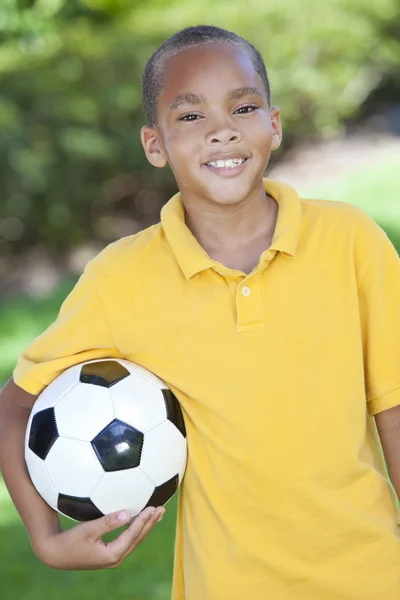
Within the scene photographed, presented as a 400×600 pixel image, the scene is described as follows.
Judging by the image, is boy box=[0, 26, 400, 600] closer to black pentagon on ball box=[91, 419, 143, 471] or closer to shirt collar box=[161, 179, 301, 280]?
shirt collar box=[161, 179, 301, 280]

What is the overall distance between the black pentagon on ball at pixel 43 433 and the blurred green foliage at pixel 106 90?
4.97 metres

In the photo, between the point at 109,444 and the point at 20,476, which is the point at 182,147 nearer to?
the point at 109,444

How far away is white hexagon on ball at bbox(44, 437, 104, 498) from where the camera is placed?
2.26 metres

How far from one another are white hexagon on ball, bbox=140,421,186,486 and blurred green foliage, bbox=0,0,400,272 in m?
5.10

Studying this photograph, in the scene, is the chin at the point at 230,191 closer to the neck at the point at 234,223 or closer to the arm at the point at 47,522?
the neck at the point at 234,223

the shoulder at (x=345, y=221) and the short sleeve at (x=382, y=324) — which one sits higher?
the shoulder at (x=345, y=221)

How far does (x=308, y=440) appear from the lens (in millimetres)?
2164

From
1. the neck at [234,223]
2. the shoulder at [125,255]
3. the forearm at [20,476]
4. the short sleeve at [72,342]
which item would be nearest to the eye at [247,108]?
the neck at [234,223]

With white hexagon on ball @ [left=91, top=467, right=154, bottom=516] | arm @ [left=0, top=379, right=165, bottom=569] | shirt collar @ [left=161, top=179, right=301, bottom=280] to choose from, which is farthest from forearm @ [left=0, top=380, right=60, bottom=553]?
shirt collar @ [left=161, top=179, right=301, bottom=280]

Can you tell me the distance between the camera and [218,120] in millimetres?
2270

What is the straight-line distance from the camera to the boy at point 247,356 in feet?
7.11

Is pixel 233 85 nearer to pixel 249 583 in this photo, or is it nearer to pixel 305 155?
pixel 249 583

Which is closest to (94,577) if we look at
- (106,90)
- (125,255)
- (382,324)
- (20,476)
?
(20,476)

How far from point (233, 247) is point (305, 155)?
7255mm
